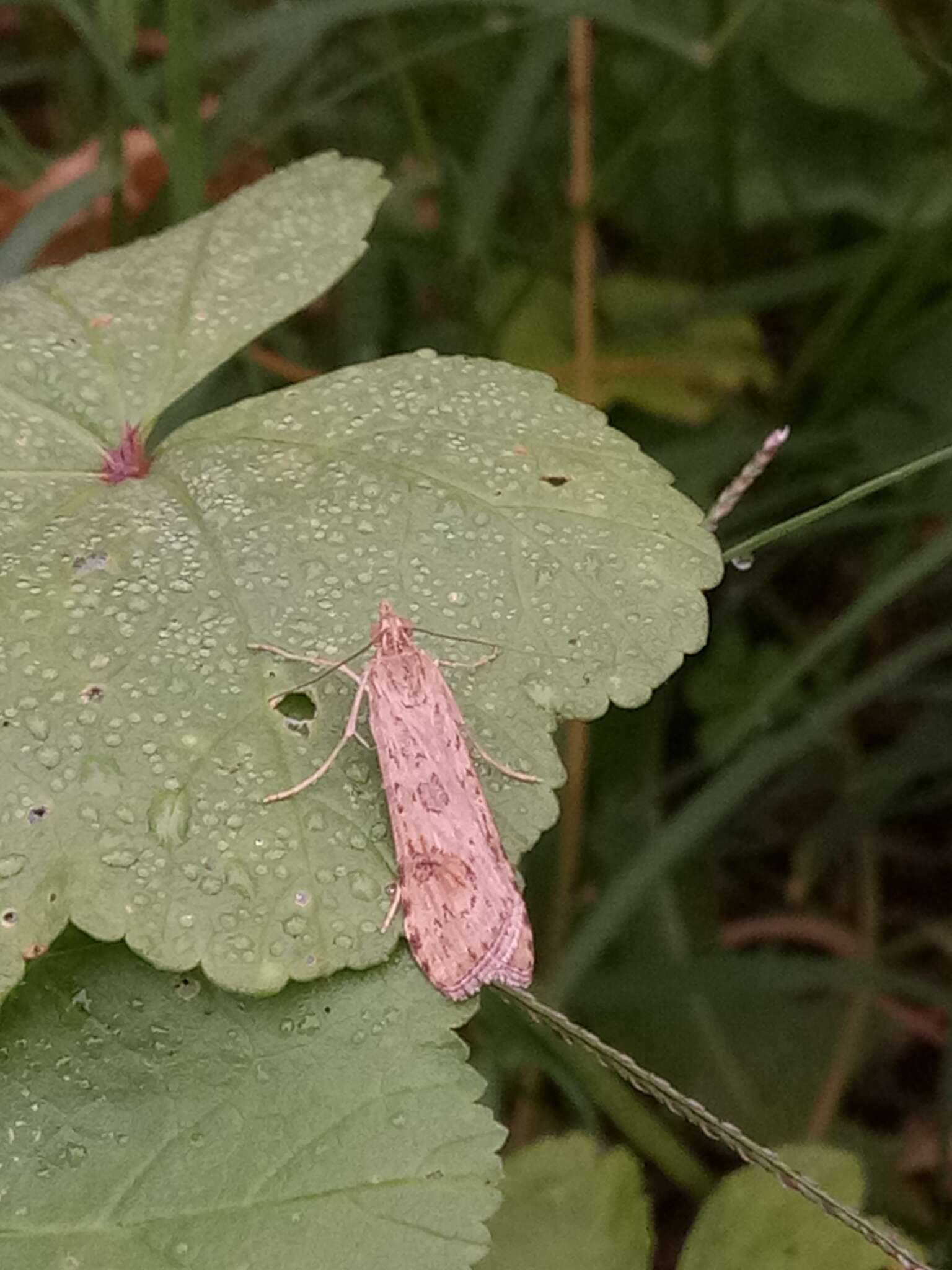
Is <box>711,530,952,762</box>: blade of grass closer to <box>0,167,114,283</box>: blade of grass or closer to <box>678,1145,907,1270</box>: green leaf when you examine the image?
<box>678,1145,907,1270</box>: green leaf

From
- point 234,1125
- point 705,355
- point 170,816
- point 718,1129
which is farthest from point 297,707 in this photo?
point 705,355

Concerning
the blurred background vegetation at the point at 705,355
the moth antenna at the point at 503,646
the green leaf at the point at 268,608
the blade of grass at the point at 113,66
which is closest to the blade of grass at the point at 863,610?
the blurred background vegetation at the point at 705,355

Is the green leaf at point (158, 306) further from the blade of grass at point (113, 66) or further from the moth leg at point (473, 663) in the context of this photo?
the moth leg at point (473, 663)

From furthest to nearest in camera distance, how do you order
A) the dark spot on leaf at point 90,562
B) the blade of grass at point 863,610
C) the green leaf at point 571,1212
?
the blade of grass at point 863,610 < the green leaf at point 571,1212 < the dark spot on leaf at point 90,562

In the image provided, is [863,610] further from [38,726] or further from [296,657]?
[38,726]

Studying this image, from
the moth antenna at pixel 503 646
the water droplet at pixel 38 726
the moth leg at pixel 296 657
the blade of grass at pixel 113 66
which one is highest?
the blade of grass at pixel 113 66

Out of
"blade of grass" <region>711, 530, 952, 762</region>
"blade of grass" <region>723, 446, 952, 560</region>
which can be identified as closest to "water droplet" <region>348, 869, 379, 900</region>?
"blade of grass" <region>723, 446, 952, 560</region>

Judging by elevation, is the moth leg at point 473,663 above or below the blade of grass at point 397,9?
below
